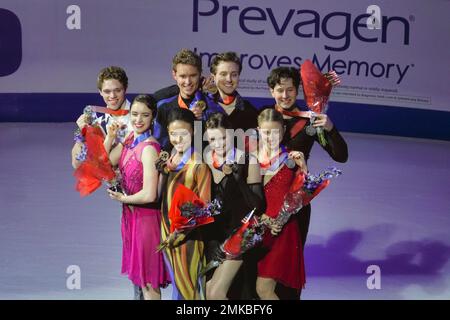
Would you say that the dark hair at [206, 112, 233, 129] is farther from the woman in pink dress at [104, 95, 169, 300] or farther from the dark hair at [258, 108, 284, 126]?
the woman in pink dress at [104, 95, 169, 300]

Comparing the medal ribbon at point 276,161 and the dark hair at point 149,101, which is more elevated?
the dark hair at point 149,101

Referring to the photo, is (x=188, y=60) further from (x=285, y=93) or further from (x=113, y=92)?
(x=285, y=93)

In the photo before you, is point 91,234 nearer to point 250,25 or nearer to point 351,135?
point 250,25

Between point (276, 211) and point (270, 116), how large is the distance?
47 centimetres

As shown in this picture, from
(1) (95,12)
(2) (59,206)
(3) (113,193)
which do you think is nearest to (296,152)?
(3) (113,193)

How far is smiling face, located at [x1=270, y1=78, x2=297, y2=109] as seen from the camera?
3.84 m

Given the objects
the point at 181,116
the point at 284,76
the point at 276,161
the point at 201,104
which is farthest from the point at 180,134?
the point at 284,76

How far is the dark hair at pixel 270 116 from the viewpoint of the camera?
12.4ft

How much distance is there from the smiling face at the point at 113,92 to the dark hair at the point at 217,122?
46 centimetres

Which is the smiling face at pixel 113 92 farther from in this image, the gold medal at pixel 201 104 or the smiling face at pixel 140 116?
the gold medal at pixel 201 104

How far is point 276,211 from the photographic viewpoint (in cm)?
385

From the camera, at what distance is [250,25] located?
8258 millimetres

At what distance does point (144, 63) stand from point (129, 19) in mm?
502

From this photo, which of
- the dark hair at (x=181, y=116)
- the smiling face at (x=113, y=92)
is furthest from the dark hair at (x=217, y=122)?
the smiling face at (x=113, y=92)
